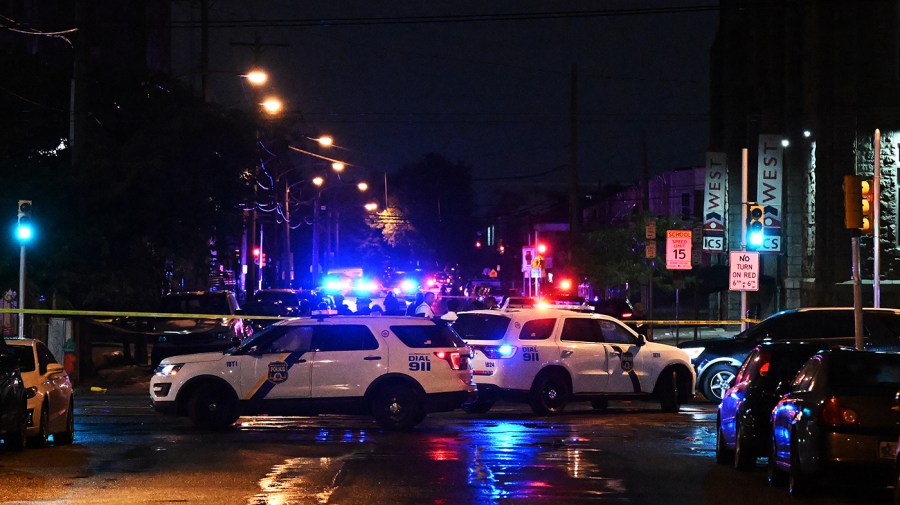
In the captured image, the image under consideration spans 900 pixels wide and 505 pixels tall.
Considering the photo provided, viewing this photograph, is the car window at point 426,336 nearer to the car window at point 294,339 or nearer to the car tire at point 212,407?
the car window at point 294,339

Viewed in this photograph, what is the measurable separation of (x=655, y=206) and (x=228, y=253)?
39.8 meters

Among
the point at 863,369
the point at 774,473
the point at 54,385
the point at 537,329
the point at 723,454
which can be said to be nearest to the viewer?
the point at 863,369

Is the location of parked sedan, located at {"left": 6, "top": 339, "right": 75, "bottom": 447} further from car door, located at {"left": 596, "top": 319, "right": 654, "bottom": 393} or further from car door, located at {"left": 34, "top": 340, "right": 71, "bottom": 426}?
car door, located at {"left": 596, "top": 319, "right": 654, "bottom": 393}

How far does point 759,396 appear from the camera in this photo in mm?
13539

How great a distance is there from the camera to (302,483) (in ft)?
40.2

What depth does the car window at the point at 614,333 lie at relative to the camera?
21547 millimetres

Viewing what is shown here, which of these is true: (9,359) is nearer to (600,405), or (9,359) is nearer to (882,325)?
(600,405)

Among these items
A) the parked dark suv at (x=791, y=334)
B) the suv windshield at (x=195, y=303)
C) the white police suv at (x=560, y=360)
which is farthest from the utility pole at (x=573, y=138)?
the white police suv at (x=560, y=360)

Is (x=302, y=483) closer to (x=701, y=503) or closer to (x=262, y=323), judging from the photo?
(x=701, y=503)

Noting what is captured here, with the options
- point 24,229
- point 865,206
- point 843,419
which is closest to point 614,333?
point 865,206

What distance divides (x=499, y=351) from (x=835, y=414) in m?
9.87

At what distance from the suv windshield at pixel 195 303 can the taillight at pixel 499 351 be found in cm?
1116

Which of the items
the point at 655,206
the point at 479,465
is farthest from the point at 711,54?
the point at 479,465

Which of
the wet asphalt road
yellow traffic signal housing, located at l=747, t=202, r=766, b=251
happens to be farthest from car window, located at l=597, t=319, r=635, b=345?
yellow traffic signal housing, located at l=747, t=202, r=766, b=251
